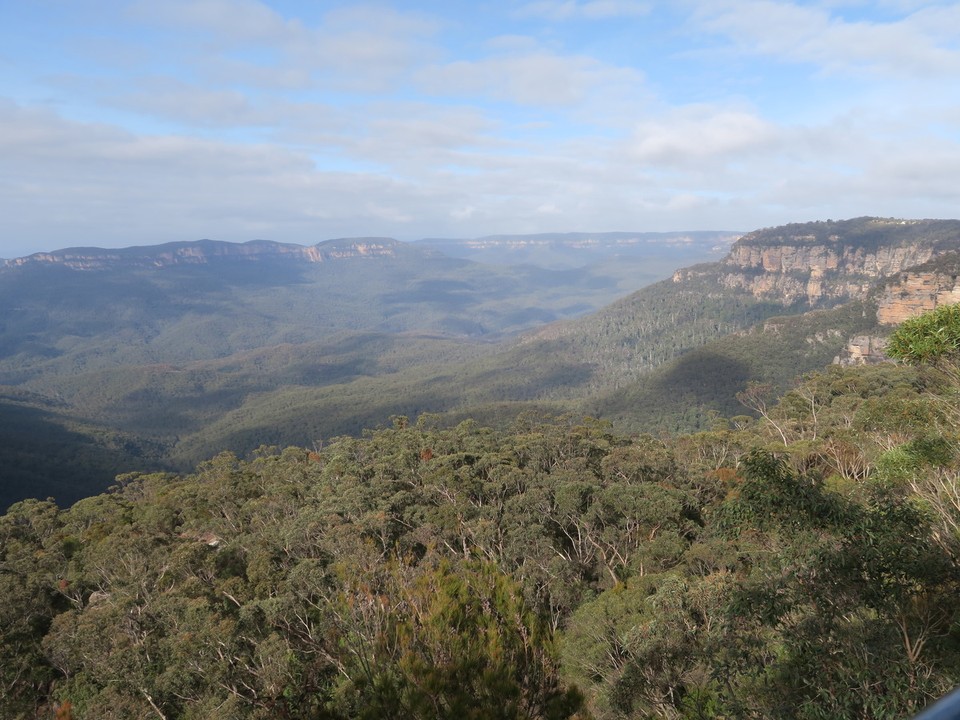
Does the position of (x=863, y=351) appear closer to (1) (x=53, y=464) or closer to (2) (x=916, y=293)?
(2) (x=916, y=293)

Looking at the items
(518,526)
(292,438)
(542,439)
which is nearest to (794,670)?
(518,526)

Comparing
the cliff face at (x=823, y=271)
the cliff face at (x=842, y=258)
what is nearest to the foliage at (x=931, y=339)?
the cliff face at (x=842, y=258)

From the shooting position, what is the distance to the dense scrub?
30.4ft

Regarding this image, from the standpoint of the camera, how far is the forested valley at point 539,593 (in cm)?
927

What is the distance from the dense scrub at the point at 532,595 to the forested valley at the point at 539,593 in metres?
0.07

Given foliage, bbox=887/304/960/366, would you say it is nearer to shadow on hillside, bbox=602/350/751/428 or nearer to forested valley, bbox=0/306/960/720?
forested valley, bbox=0/306/960/720

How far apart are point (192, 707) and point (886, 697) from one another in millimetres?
15257

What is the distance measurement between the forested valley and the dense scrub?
0.07m

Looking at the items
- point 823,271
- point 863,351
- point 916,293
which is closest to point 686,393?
point 863,351

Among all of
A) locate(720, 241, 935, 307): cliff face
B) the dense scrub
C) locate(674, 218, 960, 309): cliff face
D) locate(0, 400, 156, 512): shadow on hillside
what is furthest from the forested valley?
locate(720, 241, 935, 307): cliff face

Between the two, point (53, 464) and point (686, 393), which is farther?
point (686, 393)

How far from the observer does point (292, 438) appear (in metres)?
130

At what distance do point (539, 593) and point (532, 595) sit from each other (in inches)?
17.1

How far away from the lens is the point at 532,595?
19078 mm
